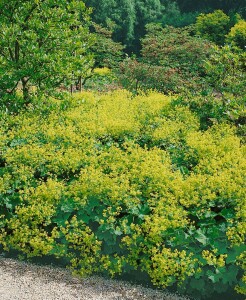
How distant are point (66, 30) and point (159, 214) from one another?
429 centimetres

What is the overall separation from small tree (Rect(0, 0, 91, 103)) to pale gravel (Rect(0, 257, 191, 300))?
11.9 feet

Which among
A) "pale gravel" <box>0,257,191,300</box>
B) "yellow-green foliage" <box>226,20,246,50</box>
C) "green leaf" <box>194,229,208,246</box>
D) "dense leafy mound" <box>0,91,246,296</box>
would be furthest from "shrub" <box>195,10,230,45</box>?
"pale gravel" <box>0,257,191,300</box>

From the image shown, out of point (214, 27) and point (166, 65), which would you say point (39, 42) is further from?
point (214, 27)

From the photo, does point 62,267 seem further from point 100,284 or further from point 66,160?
point 66,160

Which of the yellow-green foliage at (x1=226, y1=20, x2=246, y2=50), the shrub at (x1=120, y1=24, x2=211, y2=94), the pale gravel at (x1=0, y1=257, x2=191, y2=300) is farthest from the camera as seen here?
the yellow-green foliage at (x1=226, y1=20, x2=246, y2=50)

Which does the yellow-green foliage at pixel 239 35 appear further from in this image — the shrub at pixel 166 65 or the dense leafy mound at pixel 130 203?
the dense leafy mound at pixel 130 203

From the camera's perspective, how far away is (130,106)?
8.01 metres

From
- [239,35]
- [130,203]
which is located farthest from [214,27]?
[130,203]

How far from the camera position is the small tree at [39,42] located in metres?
7.16

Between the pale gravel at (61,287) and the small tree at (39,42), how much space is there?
143 inches

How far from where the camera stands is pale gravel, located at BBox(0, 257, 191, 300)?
4.22 m

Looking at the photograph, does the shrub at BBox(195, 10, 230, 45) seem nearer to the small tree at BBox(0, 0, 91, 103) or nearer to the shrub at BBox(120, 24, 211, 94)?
the shrub at BBox(120, 24, 211, 94)

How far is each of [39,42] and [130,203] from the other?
13.4 ft

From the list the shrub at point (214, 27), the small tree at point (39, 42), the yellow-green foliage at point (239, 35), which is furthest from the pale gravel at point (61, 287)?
the shrub at point (214, 27)
